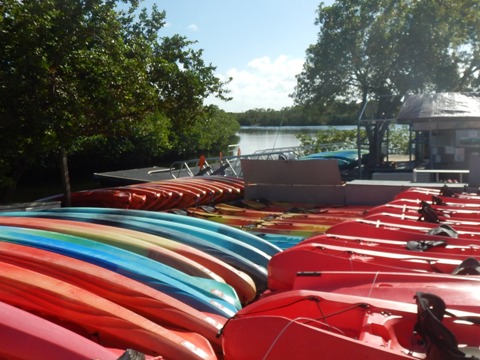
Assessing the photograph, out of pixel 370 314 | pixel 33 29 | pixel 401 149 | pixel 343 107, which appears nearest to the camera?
pixel 370 314

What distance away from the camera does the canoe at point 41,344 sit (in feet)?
9.77

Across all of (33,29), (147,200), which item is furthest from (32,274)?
(33,29)

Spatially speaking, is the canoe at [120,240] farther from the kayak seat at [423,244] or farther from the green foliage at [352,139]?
the green foliage at [352,139]

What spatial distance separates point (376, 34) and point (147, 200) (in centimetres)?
1581

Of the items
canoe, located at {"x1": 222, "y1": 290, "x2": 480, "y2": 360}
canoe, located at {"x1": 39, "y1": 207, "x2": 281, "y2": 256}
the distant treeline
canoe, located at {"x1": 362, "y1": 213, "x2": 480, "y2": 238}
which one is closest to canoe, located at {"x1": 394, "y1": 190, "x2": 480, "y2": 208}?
canoe, located at {"x1": 362, "y1": 213, "x2": 480, "y2": 238}

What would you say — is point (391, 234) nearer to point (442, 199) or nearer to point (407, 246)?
point (407, 246)

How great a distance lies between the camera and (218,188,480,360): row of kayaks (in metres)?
3.10

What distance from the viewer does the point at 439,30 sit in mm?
21500

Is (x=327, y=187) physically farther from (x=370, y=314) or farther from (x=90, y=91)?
(x=370, y=314)

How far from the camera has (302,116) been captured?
37.2m

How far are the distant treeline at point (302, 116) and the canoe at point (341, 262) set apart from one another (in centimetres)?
1178

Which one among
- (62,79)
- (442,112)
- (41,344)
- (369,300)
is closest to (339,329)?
Result: (369,300)

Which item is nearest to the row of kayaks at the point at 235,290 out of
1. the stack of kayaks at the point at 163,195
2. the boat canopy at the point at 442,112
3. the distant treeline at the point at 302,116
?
the stack of kayaks at the point at 163,195

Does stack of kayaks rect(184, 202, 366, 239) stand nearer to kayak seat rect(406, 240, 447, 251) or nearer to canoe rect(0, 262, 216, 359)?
kayak seat rect(406, 240, 447, 251)
